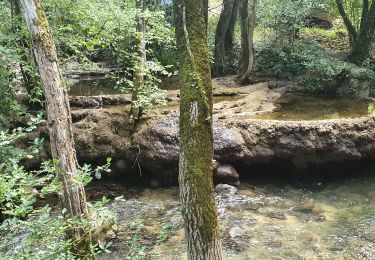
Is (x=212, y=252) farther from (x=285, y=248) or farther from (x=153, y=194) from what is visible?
(x=153, y=194)

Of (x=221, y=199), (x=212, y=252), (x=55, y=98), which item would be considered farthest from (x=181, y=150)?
(x=221, y=199)

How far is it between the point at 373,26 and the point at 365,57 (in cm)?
112

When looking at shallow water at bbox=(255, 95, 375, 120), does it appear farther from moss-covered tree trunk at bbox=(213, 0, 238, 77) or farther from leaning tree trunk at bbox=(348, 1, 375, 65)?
moss-covered tree trunk at bbox=(213, 0, 238, 77)

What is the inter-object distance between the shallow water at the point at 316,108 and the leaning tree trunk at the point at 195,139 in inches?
253

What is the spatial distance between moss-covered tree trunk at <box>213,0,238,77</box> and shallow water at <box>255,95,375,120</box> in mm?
4422

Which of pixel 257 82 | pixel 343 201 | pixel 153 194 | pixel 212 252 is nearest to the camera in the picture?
pixel 212 252

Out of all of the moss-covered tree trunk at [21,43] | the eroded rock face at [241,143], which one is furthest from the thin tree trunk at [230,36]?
the moss-covered tree trunk at [21,43]

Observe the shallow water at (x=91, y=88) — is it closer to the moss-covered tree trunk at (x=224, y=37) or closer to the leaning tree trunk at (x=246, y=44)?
the moss-covered tree trunk at (x=224, y=37)

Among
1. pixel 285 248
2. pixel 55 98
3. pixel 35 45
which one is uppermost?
pixel 35 45

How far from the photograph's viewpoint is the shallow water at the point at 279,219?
20.7 feet

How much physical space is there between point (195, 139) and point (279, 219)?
4.36 meters

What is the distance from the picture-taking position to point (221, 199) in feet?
26.9

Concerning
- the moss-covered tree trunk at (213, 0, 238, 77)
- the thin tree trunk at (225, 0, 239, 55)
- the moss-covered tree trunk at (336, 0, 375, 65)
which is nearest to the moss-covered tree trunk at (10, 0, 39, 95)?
the moss-covered tree trunk at (213, 0, 238, 77)

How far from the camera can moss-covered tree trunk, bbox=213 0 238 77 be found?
15.0 metres
